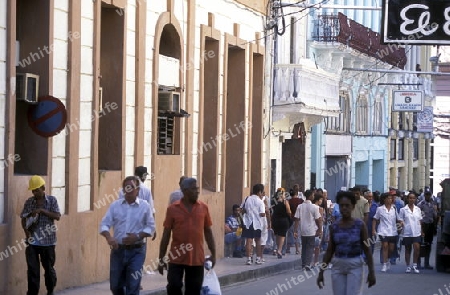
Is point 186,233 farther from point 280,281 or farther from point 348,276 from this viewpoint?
point 280,281

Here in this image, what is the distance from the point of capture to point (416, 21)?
1862 centimetres

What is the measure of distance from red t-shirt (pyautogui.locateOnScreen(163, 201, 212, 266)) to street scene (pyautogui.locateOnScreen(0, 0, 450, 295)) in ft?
0.05

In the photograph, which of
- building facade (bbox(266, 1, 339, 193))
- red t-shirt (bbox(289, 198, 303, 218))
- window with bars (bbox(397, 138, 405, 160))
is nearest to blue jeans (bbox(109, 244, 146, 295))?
red t-shirt (bbox(289, 198, 303, 218))

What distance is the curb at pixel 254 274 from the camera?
20.8 meters

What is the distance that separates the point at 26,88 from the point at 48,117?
65cm

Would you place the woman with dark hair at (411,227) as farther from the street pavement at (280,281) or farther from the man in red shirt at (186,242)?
the man in red shirt at (186,242)

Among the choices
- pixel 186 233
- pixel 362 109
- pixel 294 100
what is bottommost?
pixel 186 233

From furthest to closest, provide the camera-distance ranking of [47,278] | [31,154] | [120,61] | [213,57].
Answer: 1. [213,57]
2. [120,61]
3. [31,154]
4. [47,278]

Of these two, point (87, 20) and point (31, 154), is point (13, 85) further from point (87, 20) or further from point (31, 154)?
point (87, 20)

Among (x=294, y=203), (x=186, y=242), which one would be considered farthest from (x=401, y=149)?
(x=186, y=242)

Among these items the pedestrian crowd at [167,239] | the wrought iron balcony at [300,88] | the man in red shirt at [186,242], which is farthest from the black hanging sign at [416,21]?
the wrought iron balcony at [300,88]

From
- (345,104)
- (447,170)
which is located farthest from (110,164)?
(447,170)

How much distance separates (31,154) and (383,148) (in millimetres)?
33611

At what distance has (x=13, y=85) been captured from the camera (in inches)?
621
